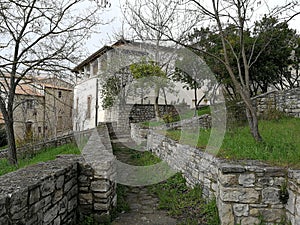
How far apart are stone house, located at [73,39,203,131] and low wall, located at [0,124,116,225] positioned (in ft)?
32.8

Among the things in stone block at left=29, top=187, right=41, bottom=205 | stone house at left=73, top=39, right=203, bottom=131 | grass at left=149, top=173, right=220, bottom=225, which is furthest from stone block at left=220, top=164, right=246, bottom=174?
stone house at left=73, top=39, right=203, bottom=131

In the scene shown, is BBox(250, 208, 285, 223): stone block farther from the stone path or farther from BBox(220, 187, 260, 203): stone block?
the stone path

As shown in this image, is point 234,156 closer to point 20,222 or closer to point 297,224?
point 297,224

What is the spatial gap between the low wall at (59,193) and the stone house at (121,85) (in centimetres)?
999

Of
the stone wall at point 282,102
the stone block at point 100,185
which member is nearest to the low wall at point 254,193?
the stone block at point 100,185

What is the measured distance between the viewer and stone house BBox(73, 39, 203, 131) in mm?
14087

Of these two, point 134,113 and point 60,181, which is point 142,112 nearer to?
point 134,113

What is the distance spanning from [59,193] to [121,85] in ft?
41.9

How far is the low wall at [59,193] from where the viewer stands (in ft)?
6.88

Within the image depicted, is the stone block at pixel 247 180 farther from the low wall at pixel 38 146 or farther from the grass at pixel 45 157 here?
the low wall at pixel 38 146

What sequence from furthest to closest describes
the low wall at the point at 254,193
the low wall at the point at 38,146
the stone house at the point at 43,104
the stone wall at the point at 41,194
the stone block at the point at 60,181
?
the low wall at the point at 38,146, the stone house at the point at 43,104, the low wall at the point at 254,193, the stone block at the point at 60,181, the stone wall at the point at 41,194

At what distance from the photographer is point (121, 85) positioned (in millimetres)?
15422

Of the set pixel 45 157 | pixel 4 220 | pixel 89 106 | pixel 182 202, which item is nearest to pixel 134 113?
pixel 89 106

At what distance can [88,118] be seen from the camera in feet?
62.0
